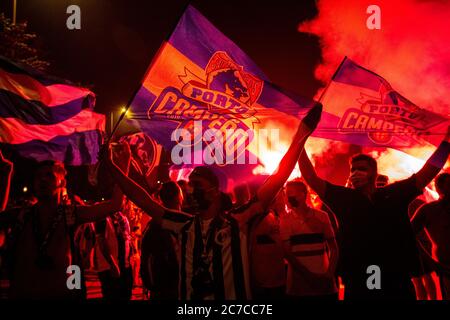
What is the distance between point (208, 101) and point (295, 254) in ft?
6.75

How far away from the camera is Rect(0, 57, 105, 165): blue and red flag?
546 cm

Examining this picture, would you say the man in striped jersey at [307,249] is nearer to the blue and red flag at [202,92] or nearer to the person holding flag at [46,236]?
the blue and red flag at [202,92]

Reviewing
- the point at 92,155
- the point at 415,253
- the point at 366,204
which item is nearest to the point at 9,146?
the point at 92,155

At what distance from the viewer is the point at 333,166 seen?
13.1 m

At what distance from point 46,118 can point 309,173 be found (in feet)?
11.0

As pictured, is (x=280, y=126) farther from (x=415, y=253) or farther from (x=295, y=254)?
(x=415, y=253)

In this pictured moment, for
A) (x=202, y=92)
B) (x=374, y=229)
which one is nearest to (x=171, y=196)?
(x=202, y=92)

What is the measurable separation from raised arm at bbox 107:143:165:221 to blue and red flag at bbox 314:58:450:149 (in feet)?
10.8

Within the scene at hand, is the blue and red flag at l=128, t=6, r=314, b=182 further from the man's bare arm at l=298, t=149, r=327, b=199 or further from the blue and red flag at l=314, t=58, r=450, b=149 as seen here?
the man's bare arm at l=298, t=149, r=327, b=199

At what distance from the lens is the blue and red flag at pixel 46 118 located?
17.9 ft

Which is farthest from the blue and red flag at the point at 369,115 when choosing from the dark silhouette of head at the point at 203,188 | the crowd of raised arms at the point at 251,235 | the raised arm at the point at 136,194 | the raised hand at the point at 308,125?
the raised arm at the point at 136,194

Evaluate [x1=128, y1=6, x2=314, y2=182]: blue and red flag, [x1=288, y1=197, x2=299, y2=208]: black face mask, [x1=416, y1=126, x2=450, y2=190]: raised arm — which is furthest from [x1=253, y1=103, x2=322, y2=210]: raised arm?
[x1=288, y1=197, x2=299, y2=208]: black face mask

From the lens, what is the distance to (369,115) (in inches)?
259
